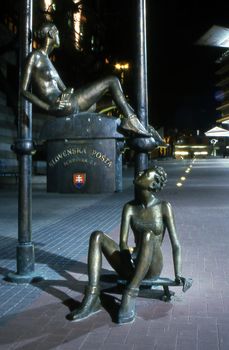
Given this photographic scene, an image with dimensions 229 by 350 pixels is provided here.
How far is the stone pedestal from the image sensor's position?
489 inches

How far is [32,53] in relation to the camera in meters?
6.26

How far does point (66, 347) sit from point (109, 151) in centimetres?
884

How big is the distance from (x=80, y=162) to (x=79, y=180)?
41.2 inches

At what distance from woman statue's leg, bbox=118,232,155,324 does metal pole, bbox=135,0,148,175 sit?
35.1 inches

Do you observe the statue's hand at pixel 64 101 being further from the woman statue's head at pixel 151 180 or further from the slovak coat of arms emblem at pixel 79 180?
the slovak coat of arms emblem at pixel 79 180

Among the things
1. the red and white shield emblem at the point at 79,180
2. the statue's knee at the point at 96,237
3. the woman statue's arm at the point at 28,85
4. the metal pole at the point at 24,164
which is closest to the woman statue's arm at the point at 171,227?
the statue's knee at the point at 96,237

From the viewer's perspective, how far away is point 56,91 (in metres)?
5.95

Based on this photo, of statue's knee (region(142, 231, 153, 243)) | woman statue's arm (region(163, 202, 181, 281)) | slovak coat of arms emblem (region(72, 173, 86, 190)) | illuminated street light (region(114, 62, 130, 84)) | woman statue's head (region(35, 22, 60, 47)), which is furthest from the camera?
illuminated street light (region(114, 62, 130, 84))

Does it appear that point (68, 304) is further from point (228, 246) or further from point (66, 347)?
point (228, 246)

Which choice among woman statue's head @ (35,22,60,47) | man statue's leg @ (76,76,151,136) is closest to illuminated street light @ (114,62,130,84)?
woman statue's head @ (35,22,60,47)

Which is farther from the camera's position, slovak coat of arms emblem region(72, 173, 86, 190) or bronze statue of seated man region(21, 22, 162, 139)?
slovak coat of arms emblem region(72, 173, 86, 190)

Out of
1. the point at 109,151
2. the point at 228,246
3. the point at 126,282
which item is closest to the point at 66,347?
the point at 126,282

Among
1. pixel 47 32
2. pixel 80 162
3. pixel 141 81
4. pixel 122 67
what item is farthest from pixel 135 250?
pixel 122 67

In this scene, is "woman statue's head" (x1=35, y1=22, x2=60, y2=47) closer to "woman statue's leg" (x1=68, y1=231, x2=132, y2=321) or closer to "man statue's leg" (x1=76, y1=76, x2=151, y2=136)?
"man statue's leg" (x1=76, y1=76, x2=151, y2=136)
